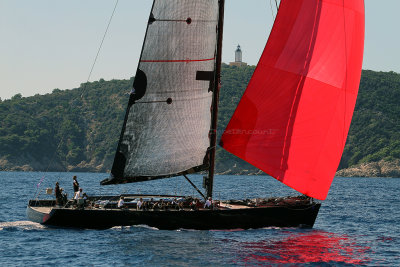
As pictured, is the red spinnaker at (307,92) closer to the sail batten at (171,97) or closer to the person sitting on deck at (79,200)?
the sail batten at (171,97)

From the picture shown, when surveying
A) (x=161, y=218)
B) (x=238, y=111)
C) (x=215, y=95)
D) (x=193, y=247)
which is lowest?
(x=193, y=247)

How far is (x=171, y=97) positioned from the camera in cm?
2659

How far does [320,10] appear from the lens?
25.8 m

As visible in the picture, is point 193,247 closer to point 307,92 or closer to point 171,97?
point 171,97

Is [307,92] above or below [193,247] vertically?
above

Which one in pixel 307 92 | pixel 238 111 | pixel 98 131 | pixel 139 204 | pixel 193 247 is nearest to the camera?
pixel 193 247

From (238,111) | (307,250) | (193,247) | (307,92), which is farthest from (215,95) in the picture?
(307,250)

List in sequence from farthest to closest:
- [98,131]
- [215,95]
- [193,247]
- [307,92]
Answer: [98,131] < [215,95] < [307,92] < [193,247]

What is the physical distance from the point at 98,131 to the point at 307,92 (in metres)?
131

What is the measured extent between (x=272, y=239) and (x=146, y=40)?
971 cm

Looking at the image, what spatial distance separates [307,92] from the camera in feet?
85.1

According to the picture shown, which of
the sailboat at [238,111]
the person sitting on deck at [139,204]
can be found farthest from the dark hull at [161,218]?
the person sitting on deck at [139,204]

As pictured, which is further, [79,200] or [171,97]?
[171,97]

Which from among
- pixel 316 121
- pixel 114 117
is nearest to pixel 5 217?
pixel 316 121
